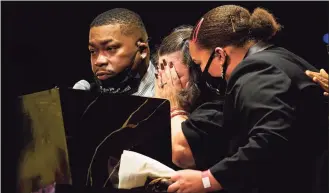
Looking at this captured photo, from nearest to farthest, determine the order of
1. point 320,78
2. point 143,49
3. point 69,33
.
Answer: point 320,78, point 143,49, point 69,33

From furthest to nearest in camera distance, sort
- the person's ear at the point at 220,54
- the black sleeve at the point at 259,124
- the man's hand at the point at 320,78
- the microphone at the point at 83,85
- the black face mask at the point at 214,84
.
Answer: the microphone at the point at 83,85 → the black face mask at the point at 214,84 → the person's ear at the point at 220,54 → the man's hand at the point at 320,78 → the black sleeve at the point at 259,124

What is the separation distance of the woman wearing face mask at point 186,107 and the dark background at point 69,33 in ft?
2.78

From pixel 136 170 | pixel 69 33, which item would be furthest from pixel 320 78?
pixel 69 33

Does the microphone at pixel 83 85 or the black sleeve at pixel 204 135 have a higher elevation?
the microphone at pixel 83 85

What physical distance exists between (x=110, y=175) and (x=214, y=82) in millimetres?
614

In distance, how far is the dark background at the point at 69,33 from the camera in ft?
10.5

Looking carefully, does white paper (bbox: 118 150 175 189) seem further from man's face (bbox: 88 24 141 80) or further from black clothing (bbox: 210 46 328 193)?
man's face (bbox: 88 24 141 80)

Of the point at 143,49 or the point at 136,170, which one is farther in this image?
the point at 143,49

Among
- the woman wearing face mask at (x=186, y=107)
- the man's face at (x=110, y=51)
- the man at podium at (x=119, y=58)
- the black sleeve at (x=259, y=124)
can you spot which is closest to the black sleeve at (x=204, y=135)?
the woman wearing face mask at (x=186, y=107)

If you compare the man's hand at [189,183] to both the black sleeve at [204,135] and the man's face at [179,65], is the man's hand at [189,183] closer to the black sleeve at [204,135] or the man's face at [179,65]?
the black sleeve at [204,135]

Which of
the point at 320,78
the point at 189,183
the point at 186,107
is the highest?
the point at 320,78

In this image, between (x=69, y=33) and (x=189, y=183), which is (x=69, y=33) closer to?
(x=69, y=33)

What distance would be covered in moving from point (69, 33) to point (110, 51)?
33.3 inches

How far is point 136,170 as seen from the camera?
188 cm
